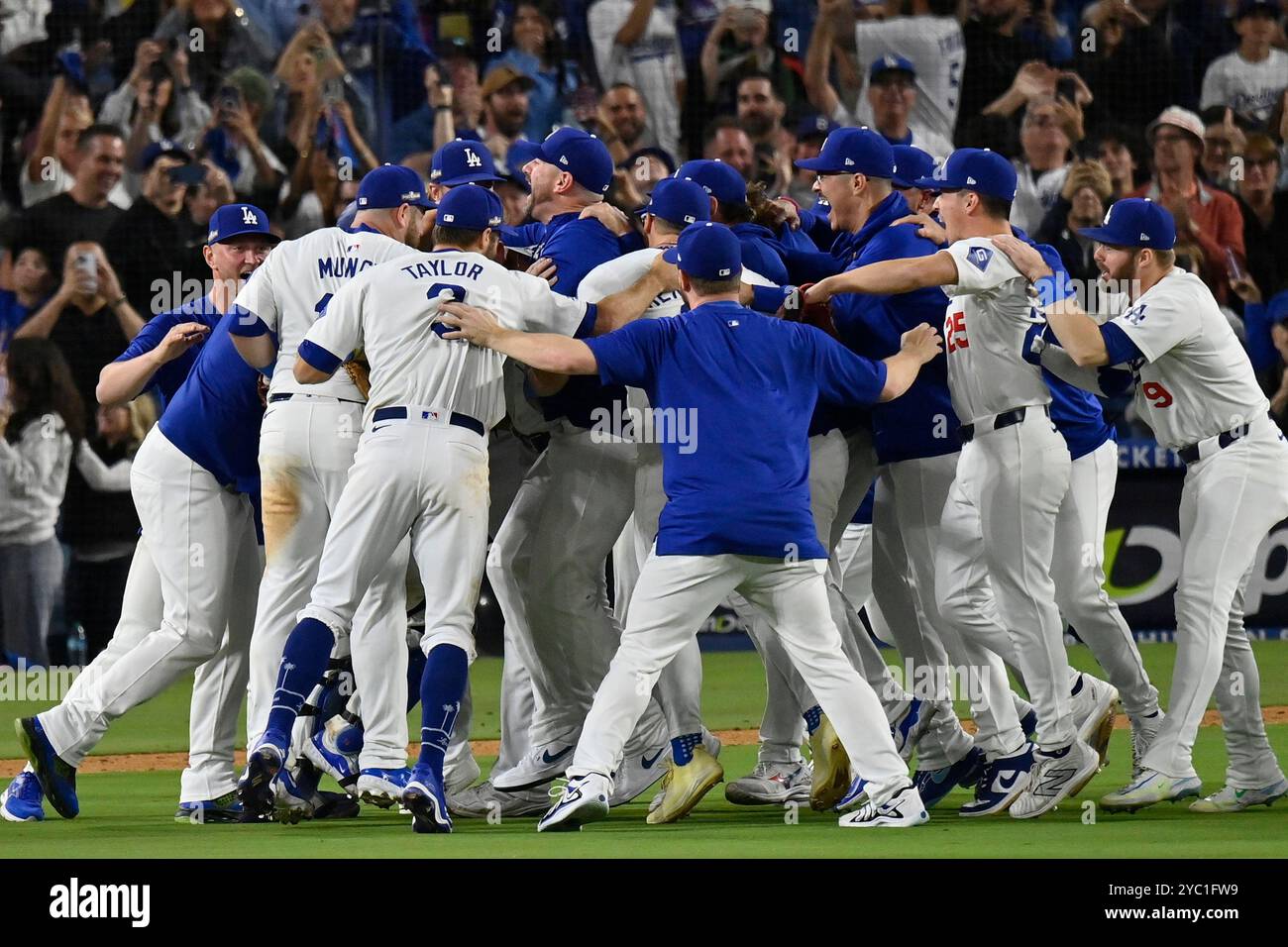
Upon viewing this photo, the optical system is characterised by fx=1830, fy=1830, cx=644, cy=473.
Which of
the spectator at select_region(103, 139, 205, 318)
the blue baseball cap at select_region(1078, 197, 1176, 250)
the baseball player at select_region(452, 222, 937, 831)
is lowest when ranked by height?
the baseball player at select_region(452, 222, 937, 831)

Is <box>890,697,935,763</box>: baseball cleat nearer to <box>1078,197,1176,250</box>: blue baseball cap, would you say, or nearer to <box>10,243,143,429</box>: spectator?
<box>1078,197,1176,250</box>: blue baseball cap

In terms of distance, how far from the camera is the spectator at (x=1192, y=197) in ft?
43.4

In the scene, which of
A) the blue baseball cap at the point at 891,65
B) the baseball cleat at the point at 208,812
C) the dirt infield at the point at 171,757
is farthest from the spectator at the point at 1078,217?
the baseball cleat at the point at 208,812

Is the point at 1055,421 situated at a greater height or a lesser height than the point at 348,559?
greater

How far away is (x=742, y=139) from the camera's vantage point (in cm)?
1366

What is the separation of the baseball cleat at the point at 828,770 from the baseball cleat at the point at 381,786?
1.50m

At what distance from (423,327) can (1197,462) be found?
278 centimetres

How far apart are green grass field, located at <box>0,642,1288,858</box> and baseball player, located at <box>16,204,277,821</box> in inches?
9.7

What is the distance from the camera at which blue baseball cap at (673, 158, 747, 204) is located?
6727 millimetres

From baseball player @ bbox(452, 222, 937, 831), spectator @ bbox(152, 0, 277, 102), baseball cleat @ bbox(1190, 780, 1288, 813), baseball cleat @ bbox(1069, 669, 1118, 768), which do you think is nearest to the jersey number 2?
baseball cleat @ bbox(1069, 669, 1118, 768)

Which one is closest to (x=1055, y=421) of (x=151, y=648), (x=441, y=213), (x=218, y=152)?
(x=441, y=213)

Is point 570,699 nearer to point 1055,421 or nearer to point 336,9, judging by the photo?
point 1055,421

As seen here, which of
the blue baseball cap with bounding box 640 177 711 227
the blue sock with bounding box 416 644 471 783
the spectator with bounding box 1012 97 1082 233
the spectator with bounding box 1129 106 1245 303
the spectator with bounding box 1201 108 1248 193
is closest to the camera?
the blue sock with bounding box 416 644 471 783

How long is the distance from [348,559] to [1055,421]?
9.11 ft
